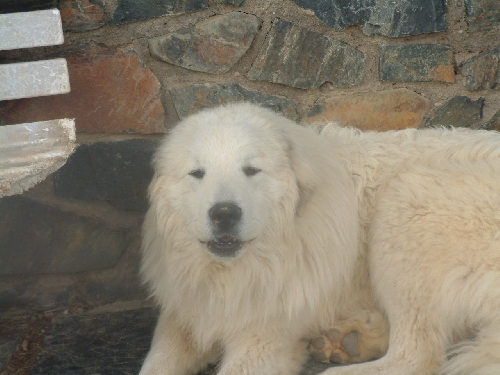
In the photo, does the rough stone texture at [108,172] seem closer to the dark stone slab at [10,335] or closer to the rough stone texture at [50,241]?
the rough stone texture at [50,241]

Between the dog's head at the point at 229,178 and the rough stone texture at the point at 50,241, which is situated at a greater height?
the dog's head at the point at 229,178

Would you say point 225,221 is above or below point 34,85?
below

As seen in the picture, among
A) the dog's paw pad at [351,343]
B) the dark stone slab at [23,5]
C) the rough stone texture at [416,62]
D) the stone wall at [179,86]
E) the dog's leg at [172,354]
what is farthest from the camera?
the rough stone texture at [416,62]

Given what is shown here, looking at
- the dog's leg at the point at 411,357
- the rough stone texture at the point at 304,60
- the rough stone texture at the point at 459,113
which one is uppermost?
the rough stone texture at the point at 304,60

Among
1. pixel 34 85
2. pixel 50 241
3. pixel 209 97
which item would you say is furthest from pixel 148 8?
pixel 50 241

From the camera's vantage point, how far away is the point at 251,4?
→ 3.80 m

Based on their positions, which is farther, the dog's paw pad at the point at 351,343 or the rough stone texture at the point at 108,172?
the rough stone texture at the point at 108,172

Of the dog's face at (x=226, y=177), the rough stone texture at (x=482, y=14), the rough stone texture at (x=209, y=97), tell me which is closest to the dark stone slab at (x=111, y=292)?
the rough stone texture at (x=209, y=97)

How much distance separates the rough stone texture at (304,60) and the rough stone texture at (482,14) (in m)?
0.67

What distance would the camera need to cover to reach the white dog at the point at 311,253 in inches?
116

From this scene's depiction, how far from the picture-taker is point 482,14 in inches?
154

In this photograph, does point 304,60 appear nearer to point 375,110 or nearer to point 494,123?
point 375,110

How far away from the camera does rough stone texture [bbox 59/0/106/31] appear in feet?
11.7

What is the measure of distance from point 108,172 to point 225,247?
125 cm
